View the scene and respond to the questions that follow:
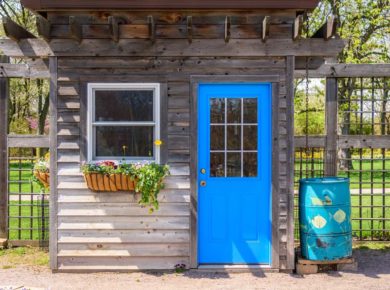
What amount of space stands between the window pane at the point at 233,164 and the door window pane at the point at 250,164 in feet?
0.22

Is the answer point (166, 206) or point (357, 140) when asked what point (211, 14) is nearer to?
point (166, 206)

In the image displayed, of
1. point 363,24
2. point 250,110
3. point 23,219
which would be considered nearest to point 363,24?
point 363,24

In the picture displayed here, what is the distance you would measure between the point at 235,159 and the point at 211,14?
5.36 feet

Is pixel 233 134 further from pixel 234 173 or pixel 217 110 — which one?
pixel 234 173

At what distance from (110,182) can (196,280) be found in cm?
139

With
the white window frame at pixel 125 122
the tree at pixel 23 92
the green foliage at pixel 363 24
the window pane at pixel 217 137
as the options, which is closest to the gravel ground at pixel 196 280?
the white window frame at pixel 125 122

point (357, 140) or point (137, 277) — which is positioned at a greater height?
point (357, 140)

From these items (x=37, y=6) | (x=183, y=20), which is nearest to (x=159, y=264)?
(x=183, y=20)

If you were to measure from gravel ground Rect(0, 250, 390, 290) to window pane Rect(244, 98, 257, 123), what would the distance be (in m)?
1.73

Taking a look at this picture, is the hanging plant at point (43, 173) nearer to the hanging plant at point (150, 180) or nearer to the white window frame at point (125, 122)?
the white window frame at point (125, 122)

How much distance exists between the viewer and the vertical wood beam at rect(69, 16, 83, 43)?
195 inches

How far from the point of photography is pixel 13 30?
5133mm

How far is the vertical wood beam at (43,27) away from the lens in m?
4.94

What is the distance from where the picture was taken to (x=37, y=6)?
5090 millimetres
